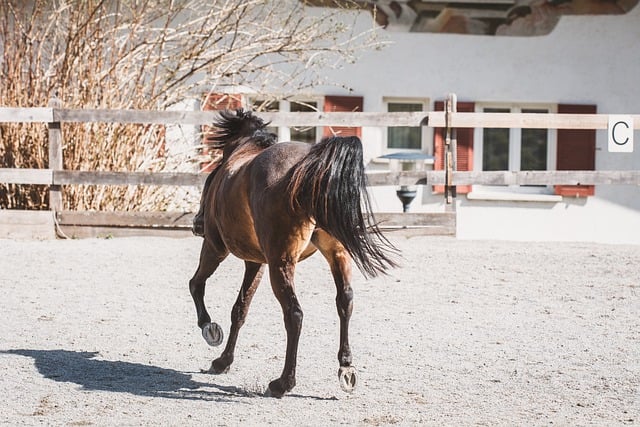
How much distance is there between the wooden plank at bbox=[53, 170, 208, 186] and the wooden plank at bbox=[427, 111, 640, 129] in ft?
8.92

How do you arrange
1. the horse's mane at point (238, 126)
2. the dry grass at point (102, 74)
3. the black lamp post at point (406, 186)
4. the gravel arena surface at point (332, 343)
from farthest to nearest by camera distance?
the black lamp post at point (406, 186), the dry grass at point (102, 74), the horse's mane at point (238, 126), the gravel arena surface at point (332, 343)

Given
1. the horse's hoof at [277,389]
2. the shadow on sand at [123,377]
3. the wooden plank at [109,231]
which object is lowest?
the shadow on sand at [123,377]

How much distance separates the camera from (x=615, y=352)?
6.12 m

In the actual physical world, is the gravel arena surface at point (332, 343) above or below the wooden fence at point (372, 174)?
below

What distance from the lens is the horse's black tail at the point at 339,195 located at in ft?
15.8

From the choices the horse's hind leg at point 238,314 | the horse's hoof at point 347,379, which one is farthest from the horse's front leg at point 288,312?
the horse's hind leg at point 238,314

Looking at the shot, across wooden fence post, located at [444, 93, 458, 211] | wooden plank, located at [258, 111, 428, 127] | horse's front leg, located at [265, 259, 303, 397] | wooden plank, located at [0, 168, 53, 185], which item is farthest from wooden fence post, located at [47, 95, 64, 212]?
horse's front leg, located at [265, 259, 303, 397]

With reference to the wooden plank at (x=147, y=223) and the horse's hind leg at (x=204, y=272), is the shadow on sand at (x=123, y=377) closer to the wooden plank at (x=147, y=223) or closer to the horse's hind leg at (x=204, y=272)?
the horse's hind leg at (x=204, y=272)

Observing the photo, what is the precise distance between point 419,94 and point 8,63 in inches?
242

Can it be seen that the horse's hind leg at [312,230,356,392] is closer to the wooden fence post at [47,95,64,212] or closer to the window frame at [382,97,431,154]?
the wooden fence post at [47,95,64,212]

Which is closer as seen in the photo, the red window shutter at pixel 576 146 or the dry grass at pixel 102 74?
the dry grass at pixel 102 74

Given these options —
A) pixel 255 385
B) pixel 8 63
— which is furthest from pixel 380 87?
pixel 255 385

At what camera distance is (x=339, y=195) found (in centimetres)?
481

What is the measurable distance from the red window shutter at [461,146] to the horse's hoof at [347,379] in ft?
34.4
